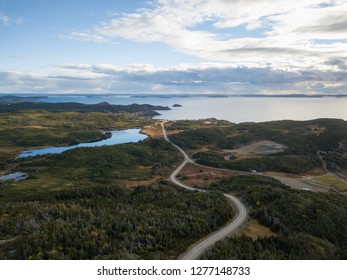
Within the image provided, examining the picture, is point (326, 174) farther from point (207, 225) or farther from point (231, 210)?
point (207, 225)

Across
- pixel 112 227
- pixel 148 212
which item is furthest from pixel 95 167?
pixel 112 227

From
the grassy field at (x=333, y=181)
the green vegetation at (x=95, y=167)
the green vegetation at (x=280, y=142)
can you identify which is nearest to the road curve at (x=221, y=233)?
the grassy field at (x=333, y=181)

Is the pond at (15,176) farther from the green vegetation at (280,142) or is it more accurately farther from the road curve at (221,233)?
the road curve at (221,233)

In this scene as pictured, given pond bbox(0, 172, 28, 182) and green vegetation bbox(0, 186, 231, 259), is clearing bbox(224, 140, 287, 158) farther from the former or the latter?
pond bbox(0, 172, 28, 182)

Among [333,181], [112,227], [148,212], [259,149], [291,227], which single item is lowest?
[333,181]

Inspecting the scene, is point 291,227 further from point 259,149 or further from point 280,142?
point 280,142
